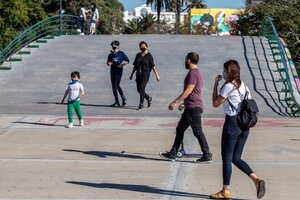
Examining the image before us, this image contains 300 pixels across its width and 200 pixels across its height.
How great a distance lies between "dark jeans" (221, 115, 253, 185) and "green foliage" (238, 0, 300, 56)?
30996 millimetres

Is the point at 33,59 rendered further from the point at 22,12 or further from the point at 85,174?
the point at 22,12

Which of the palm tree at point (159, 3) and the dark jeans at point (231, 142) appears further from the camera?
the palm tree at point (159, 3)

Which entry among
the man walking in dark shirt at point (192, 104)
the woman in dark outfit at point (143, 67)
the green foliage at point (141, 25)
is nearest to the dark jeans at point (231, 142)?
the man walking in dark shirt at point (192, 104)

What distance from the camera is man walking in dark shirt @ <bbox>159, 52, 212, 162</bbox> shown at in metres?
9.93

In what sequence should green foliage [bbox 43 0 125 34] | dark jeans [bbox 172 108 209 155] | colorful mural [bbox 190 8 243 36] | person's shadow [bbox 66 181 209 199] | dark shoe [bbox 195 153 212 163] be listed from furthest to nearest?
1. green foliage [bbox 43 0 125 34]
2. colorful mural [bbox 190 8 243 36]
3. dark shoe [bbox 195 153 212 163]
4. dark jeans [bbox 172 108 209 155]
5. person's shadow [bbox 66 181 209 199]

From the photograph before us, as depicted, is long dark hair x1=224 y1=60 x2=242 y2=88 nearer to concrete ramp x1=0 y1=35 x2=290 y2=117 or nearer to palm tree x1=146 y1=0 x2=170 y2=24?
concrete ramp x1=0 y1=35 x2=290 y2=117

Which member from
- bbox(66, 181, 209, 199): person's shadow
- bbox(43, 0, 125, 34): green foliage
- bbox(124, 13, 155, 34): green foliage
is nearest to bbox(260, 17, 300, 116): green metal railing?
bbox(66, 181, 209, 199): person's shadow

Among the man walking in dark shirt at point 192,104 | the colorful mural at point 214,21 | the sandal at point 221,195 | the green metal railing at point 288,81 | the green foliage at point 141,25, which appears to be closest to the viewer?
the sandal at point 221,195

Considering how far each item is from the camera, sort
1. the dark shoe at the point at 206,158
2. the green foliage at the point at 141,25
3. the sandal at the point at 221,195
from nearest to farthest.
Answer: the sandal at the point at 221,195 < the dark shoe at the point at 206,158 < the green foliage at the point at 141,25

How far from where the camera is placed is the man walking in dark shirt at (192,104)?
32.6ft

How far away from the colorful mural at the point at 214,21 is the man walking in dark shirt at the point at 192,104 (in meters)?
43.8

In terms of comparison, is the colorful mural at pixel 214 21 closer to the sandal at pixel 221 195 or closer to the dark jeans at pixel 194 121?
the dark jeans at pixel 194 121

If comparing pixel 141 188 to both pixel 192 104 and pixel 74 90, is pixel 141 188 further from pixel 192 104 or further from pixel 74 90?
pixel 74 90

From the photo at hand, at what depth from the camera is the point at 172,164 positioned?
10414 mm
